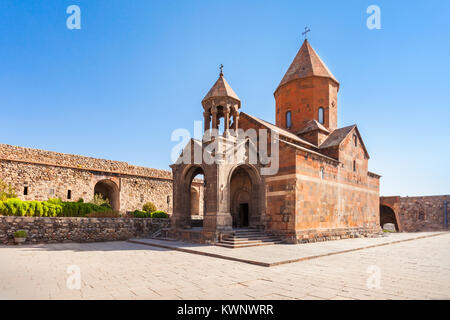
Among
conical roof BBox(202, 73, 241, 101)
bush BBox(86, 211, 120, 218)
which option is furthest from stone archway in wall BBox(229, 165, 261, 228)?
bush BBox(86, 211, 120, 218)

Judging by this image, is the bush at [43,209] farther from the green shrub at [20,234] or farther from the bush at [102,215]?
the green shrub at [20,234]

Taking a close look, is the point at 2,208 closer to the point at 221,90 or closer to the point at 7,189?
the point at 7,189

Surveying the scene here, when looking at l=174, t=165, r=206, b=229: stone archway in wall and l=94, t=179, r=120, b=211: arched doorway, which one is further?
l=94, t=179, r=120, b=211: arched doorway

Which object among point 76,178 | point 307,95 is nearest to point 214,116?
point 307,95

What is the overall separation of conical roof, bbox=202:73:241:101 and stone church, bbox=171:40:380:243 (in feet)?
0.17

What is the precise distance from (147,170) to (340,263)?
791 inches

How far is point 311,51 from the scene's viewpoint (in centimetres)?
2147

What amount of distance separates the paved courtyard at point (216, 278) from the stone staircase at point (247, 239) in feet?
8.52

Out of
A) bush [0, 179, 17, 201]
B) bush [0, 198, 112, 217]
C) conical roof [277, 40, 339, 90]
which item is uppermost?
conical roof [277, 40, 339, 90]

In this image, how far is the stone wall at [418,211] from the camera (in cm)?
2731

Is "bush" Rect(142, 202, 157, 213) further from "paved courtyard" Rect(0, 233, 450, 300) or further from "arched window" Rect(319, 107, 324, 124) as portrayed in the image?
"arched window" Rect(319, 107, 324, 124)

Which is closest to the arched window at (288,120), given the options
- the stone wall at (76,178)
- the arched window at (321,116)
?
the arched window at (321,116)

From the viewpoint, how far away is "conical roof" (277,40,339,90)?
20.1 metres
